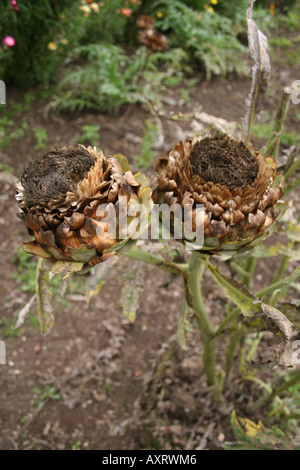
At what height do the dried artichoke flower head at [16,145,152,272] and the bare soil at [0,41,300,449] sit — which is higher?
the dried artichoke flower head at [16,145,152,272]

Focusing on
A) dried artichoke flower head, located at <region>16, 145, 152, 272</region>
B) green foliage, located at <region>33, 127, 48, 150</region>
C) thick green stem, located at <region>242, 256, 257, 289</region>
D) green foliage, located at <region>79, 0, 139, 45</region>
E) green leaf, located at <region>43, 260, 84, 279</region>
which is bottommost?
green foliage, located at <region>33, 127, 48, 150</region>

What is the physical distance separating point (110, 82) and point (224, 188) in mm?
1867

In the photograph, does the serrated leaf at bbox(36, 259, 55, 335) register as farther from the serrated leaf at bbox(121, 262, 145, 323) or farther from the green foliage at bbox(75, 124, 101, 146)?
the green foliage at bbox(75, 124, 101, 146)

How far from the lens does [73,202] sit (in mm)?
669

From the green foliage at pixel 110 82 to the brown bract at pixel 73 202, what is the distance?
5.47ft

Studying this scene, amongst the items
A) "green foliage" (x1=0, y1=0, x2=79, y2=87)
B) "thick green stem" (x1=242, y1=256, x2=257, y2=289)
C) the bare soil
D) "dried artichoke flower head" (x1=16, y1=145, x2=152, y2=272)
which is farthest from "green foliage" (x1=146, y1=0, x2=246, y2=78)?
"dried artichoke flower head" (x1=16, y1=145, x2=152, y2=272)

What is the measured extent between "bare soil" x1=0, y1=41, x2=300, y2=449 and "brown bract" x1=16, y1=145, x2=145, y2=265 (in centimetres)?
36

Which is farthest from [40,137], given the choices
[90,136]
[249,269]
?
[249,269]

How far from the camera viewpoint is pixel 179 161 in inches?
29.5

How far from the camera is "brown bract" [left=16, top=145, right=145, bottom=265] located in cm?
67

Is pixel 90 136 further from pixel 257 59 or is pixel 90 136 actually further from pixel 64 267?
pixel 64 267

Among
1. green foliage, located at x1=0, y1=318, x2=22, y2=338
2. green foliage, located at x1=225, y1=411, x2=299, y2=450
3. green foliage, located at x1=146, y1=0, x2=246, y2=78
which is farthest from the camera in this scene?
green foliage, located at x1=146, y1=0, x2=246, y2=78

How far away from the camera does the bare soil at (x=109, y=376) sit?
1323mm
